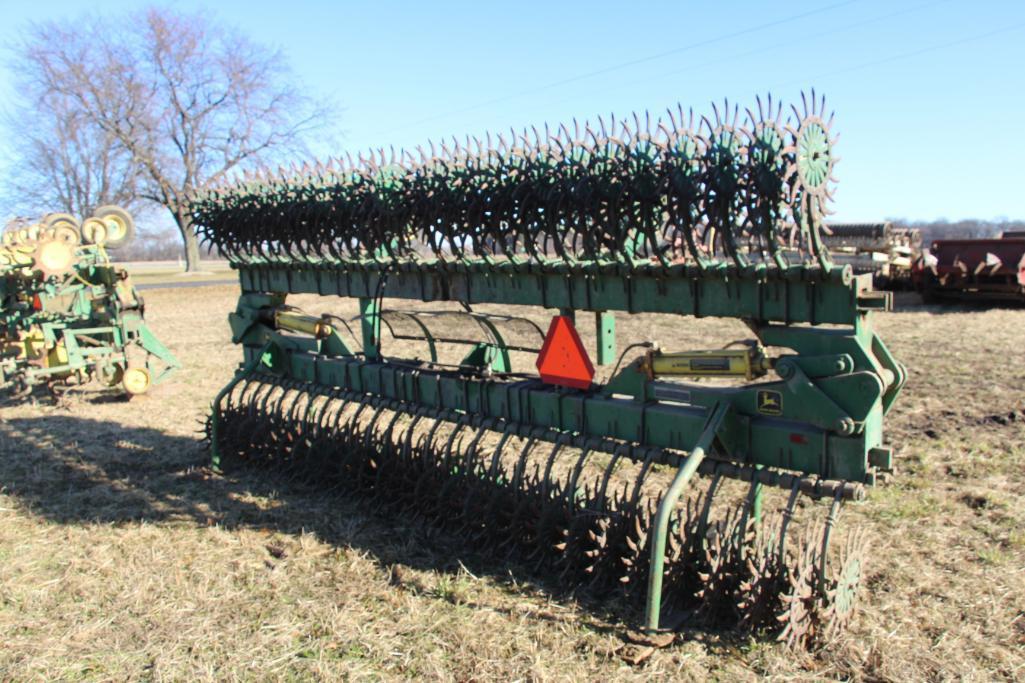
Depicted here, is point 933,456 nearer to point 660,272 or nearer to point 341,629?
point 660,272

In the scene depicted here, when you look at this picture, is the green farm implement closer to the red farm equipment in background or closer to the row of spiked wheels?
the row of spiked wheels

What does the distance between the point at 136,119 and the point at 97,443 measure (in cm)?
2770

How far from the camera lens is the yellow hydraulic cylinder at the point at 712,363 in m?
3.52

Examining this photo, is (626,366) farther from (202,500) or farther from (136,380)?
(136,380)

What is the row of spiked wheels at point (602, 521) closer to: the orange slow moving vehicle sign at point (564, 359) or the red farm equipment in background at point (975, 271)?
the orange slow moving vehicle sign at point (564, 359)

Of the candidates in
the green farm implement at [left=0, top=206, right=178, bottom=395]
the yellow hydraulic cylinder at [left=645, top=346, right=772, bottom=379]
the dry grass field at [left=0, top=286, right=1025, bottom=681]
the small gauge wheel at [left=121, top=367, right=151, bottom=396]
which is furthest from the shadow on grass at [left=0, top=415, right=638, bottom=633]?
the green farm implement at [left=0, top=206, right=178, bottom=395]

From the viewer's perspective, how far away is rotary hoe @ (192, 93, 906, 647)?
3.25m

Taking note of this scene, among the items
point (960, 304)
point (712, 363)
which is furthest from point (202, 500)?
point (960, 304)

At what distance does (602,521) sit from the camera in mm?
3895

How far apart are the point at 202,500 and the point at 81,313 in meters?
4.60

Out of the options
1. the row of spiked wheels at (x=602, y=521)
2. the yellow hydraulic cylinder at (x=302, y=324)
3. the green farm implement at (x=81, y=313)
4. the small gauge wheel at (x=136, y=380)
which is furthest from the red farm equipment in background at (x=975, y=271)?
the small gauge wheel at (x=136, y=380)

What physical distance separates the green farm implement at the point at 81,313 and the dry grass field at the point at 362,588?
2.29 metres

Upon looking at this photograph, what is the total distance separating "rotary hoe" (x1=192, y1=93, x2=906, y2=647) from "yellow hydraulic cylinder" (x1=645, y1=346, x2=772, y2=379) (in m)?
0.01

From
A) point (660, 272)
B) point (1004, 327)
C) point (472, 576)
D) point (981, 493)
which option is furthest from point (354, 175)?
point (1004, 327)
